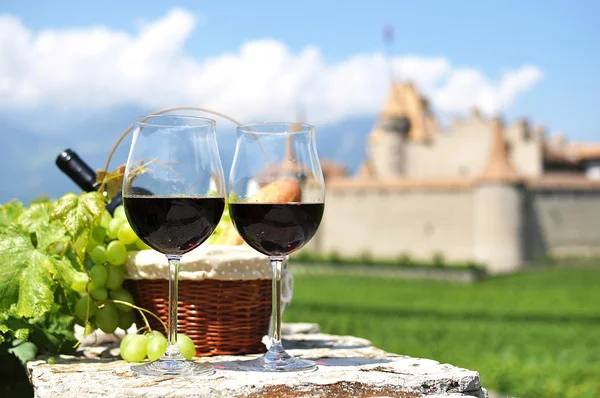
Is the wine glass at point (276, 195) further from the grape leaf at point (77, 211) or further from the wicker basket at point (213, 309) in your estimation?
the grape leaf at point (77, 211)

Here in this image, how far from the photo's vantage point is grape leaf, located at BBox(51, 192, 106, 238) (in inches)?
65.7

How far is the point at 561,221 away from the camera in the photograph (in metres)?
31.1

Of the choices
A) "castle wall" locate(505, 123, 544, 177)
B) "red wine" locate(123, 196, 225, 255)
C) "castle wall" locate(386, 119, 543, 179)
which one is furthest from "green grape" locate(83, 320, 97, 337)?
"castle wall" locate(505, 123, 544, 177)

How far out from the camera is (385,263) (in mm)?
29328

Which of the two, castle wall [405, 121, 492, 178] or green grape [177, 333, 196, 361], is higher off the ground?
castle wall [405, 121, 492, 178]

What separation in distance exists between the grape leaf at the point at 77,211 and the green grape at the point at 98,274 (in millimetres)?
108

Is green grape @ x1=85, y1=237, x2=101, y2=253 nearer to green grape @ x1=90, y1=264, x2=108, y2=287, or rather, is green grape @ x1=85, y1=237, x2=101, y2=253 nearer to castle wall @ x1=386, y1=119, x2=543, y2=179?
green grape @ x1=90, y1=264, x2=108, y2=287

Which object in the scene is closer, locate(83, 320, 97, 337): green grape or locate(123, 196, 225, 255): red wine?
locate(123, 196, 225, 255): red wine

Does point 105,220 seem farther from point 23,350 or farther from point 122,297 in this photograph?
point 23,350

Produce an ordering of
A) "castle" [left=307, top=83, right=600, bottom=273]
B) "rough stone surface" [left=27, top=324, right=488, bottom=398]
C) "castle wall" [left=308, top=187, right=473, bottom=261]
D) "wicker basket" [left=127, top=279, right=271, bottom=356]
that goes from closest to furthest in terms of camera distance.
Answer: "rough stone surface" [left=27, top=324, right=488, bottom=398] → "wicker basket" [left=127, top=279, right=271, bottom=356] → "castle" [left=307, top=83, right=600, bottom=273] → "castle wall" [left=308, top=187, right=473, bottom=261]

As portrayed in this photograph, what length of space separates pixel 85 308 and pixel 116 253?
150 mm

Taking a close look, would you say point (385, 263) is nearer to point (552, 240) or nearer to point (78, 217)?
point (552, 240)

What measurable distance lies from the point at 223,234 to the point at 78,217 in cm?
45

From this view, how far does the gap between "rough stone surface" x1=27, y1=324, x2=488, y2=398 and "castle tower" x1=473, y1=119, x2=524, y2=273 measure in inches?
1157
